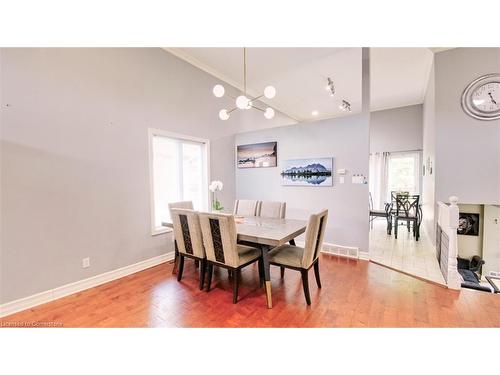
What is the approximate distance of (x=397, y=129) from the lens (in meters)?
5.98

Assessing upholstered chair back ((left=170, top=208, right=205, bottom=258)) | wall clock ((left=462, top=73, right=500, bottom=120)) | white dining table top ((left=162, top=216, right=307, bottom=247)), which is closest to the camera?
white dining table top ((left=162, top=216, right=307, bottom=247))

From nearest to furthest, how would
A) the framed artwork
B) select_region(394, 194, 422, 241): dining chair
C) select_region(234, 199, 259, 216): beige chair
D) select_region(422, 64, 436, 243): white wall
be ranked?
select_region(234, 199, 259, 216): beige chair < the framed artwork < select_region(422, 64, 436, 243): white wall < select_region(394, 194, 422, 241): dining chair

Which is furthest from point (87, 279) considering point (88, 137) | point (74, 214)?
point (88, 137)

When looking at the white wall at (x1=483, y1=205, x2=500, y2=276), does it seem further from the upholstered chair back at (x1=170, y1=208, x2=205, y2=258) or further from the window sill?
the window sill

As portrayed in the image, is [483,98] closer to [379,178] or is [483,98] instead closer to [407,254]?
[407,254]

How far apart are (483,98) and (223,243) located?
13.9ft

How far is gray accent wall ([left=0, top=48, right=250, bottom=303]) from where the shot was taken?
195 centimetres

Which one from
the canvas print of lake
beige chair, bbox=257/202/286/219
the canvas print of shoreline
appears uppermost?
the canvas print of shoreline

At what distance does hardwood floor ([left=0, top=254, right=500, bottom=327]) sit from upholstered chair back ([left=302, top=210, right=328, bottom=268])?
46 centimetres

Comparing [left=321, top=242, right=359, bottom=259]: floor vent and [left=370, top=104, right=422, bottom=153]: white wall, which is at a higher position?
[left=370, top=104, right=422, bottom=153]: white wall

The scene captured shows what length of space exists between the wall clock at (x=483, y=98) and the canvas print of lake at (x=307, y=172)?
2.10 meters

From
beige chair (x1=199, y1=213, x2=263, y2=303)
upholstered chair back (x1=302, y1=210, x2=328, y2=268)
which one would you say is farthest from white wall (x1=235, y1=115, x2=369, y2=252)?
beige chair (x1=199, y1=213, x2=263, y2=303)

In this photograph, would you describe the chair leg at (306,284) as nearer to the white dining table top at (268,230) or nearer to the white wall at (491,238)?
the white dining table top at (268,230)

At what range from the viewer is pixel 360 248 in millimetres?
3268
